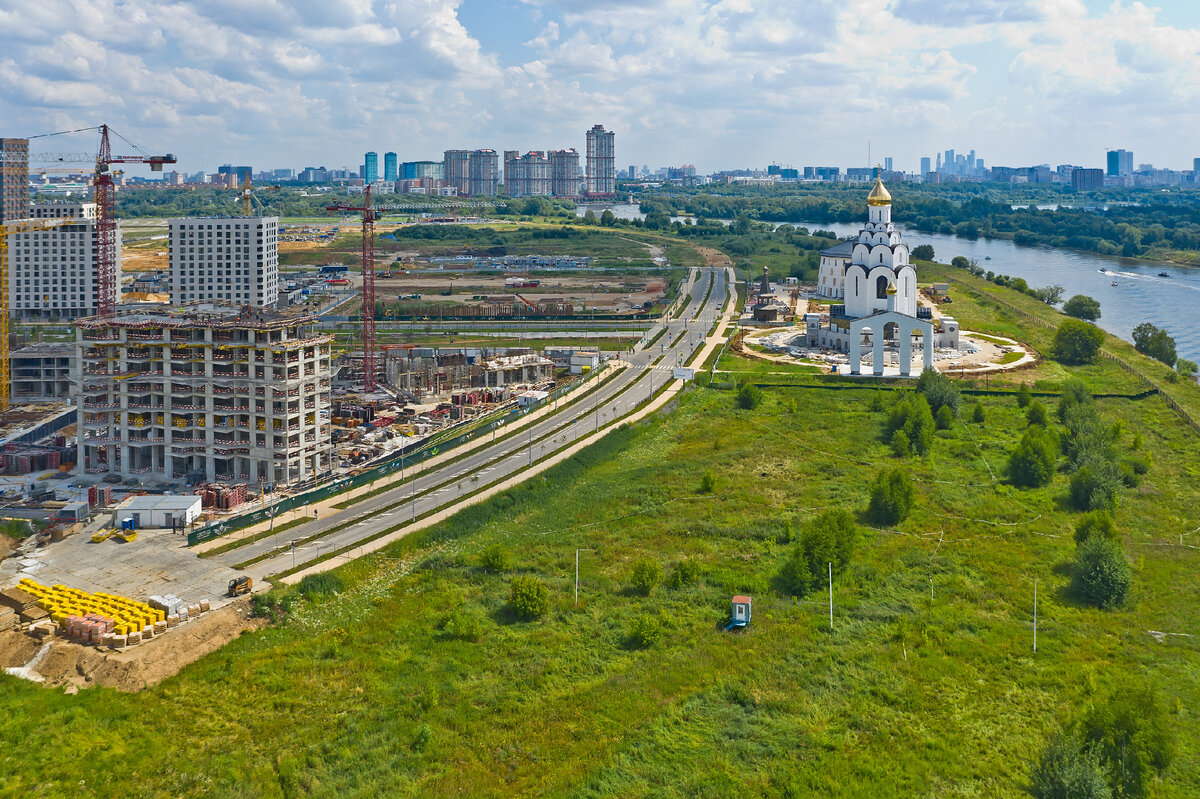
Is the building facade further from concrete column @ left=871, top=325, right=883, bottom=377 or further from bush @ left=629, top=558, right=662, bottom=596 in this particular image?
concrete column @ left=871, top=325, right=883, bottom=377

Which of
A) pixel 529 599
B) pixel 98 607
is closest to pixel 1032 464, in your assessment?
pixel 529 599

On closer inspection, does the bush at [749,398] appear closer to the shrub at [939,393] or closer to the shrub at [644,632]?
the shrub at [939,393]

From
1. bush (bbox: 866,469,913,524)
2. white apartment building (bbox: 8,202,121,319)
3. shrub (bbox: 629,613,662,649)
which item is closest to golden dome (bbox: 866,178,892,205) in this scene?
bush (bbox: 866,469,913,524)

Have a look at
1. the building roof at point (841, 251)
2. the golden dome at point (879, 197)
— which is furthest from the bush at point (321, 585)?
the building roof at point (841, 251)

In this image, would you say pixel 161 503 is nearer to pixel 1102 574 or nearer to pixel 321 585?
pixel 321 585

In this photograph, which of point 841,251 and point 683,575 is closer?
point 683,575

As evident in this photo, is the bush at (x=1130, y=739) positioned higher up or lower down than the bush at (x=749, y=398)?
lower down
